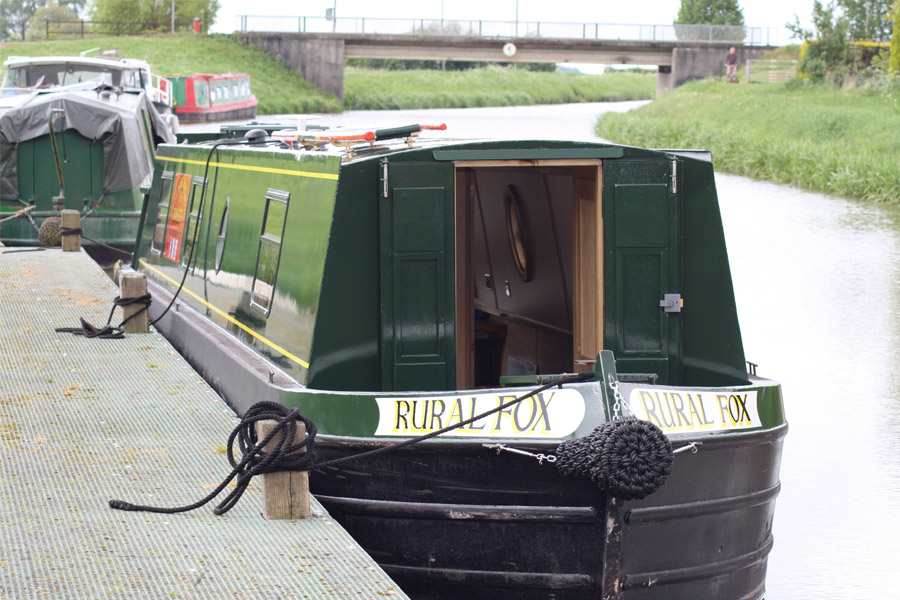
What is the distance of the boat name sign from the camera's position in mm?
5094

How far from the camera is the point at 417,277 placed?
5805 mm

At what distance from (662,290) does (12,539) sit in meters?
3.21

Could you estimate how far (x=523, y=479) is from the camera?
16.8 feet

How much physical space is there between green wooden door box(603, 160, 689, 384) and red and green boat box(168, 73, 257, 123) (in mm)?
32439

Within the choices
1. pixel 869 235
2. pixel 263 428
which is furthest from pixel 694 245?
pixel 869 235

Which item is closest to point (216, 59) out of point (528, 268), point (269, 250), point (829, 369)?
point (829, 369)

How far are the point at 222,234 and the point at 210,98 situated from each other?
31.7 meters

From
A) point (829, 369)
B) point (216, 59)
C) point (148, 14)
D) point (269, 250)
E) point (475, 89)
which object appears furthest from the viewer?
point (148, 14)

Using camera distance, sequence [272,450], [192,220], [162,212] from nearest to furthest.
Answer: [272,450] < [192,220] < [162,212]

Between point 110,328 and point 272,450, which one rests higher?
point 272,450

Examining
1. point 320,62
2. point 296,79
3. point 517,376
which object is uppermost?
point 320,62

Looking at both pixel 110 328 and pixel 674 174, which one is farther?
pixel 110 328

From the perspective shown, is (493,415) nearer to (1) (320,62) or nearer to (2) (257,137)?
(2) (257,137)

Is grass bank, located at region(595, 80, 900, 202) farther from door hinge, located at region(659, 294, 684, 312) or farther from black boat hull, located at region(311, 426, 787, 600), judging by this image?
black boat hull, located at region(311, 426, 787, 600)
